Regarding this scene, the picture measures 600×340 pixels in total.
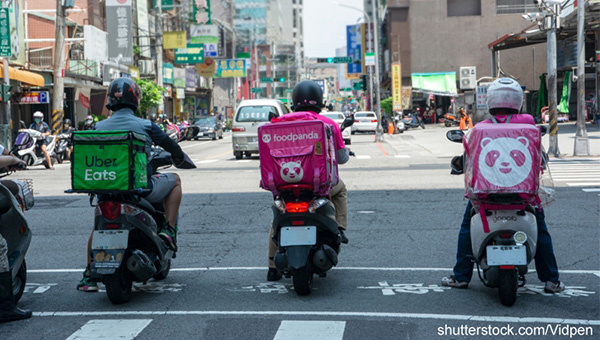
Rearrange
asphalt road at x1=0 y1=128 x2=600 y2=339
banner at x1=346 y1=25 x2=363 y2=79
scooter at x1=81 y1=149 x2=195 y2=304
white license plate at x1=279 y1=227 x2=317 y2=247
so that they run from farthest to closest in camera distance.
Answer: banner at x1=346 y1=25 x2=363 y2=79, white license plate at x1=279 y1=227 x2=317 y2=247, scooter at x1=81 y1=149 x2=195 y2=304, asphalt road at x1=0 y1=128 x2=600 y2=339

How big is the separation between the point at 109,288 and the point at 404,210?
692 cm

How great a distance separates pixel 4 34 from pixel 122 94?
86.3ft

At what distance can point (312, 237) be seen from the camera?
6.45 m

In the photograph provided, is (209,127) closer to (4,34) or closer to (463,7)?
(4,34)

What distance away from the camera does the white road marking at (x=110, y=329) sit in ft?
17.7

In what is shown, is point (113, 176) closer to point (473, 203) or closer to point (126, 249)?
point (126, 249)

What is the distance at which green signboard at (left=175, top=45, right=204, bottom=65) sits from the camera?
67625mm

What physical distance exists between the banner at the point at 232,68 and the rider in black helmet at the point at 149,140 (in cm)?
8432

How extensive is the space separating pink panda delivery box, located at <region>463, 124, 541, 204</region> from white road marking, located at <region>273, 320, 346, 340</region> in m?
1.47

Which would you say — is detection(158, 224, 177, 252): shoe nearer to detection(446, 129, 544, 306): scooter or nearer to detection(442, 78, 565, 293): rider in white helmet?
detection(442, 78, 565, 293): rider in white helmet

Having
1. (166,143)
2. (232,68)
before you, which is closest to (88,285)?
(166,143)

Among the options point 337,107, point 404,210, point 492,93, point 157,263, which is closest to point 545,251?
point 492,93

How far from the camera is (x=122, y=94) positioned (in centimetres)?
686
